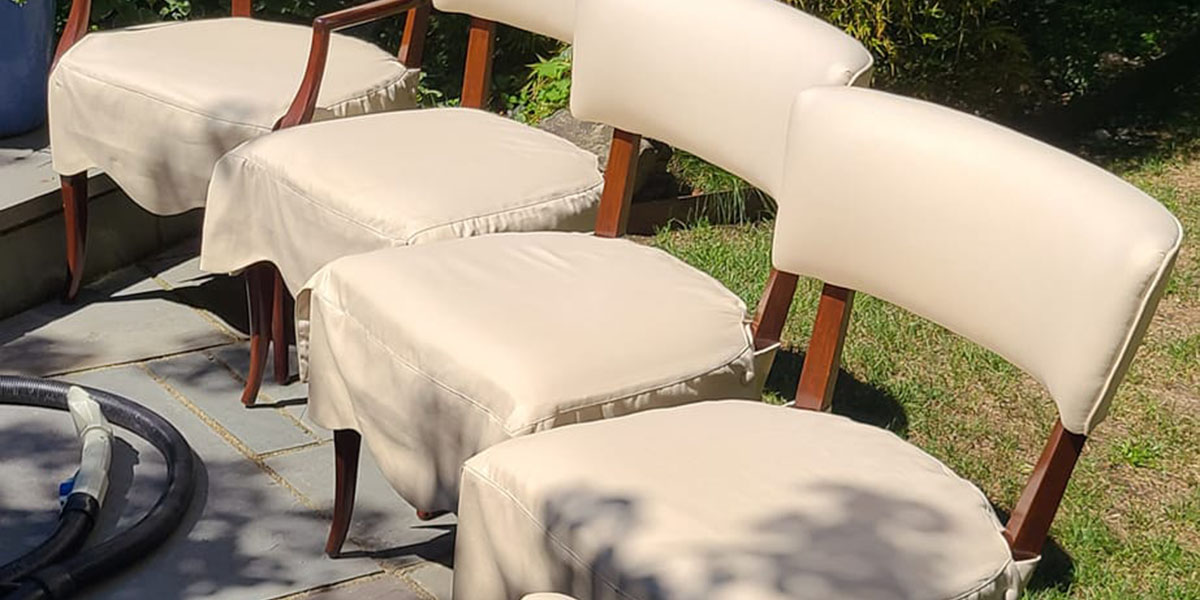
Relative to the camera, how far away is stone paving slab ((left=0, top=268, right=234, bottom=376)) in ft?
13.6

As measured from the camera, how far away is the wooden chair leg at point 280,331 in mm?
3947

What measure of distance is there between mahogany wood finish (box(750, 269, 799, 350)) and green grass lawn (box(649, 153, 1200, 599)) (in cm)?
75

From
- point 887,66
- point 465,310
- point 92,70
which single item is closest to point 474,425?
point 465,310

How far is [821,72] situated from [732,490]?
1015 mm

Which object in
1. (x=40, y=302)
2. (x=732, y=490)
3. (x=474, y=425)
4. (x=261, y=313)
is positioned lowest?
(x=40, y=302)

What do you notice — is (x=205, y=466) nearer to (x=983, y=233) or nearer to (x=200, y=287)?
(x=200, y=287)

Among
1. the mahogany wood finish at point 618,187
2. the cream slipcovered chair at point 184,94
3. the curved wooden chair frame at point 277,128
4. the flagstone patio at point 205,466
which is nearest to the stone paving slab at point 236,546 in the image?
the flagstone patio at point 205,466

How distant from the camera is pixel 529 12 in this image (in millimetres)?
4156

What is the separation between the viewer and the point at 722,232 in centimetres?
502

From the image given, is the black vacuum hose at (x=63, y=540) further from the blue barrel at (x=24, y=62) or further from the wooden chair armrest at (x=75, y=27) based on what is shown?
the blue barrel at (x=24, y=62)

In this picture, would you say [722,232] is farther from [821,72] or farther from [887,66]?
[821,72]

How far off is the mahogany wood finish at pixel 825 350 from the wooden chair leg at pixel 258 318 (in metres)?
1.52

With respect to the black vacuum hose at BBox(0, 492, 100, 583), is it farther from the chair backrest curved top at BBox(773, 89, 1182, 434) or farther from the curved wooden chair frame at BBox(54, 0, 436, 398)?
the chair backrest curved top at BBox(773, 89, 1182, 434)

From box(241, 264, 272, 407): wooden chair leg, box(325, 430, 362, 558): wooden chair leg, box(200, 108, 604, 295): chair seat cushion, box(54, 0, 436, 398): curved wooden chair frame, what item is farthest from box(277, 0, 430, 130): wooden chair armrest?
box(325, 430, 362, 558): wooden chair leg
